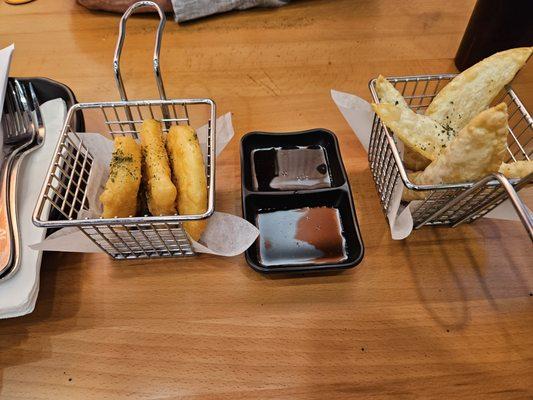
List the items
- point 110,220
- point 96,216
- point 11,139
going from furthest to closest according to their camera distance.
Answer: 1. point 11,139
2. point 96,216
3. point 110,220

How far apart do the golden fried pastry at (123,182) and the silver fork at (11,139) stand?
178 mm

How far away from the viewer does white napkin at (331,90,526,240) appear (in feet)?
1.88

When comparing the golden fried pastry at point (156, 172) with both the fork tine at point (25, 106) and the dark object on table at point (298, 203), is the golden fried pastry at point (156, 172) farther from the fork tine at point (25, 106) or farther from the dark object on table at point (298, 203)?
the fork tine at point (25, 106)

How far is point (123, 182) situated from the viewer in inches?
20.9

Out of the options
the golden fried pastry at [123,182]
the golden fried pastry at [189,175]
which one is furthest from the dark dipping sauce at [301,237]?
the golden fried pastry at [123,182]

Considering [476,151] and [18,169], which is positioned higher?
[476,151]

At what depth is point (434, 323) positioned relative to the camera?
0.57m

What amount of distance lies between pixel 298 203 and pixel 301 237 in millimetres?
70

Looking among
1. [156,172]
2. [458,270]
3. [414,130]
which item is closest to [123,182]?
[156,172]

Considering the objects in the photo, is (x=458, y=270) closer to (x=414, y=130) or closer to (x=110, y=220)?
(x=414, y=130)

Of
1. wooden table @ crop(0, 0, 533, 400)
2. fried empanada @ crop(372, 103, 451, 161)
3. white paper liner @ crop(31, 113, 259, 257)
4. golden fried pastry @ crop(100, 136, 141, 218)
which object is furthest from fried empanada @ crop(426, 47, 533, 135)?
golden fried pastry @ crop(100, 136, 141, 218)

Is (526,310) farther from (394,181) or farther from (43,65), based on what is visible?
(43,65)

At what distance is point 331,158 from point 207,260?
0.32 meters

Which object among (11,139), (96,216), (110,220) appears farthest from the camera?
(11,139)
